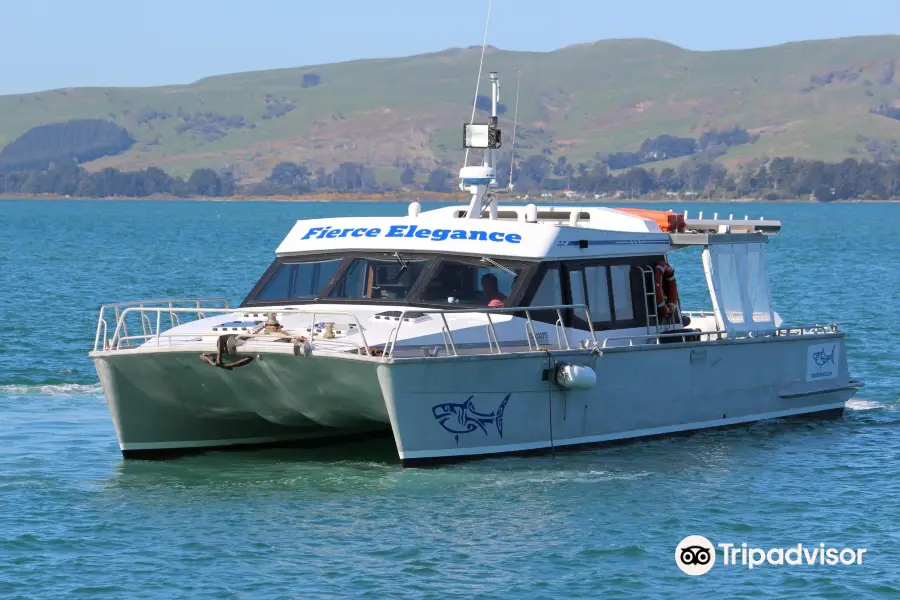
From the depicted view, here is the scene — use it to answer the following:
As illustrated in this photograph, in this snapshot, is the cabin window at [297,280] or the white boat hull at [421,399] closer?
the white boat hull at [421,399]

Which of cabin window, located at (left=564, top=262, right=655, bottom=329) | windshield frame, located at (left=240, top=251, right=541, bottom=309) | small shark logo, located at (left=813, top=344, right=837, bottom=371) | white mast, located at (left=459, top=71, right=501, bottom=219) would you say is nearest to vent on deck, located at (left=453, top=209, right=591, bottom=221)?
white mast, located at (left=459, top=71, right=501, bottom=219)

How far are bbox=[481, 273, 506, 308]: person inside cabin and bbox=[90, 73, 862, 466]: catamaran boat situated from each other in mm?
17

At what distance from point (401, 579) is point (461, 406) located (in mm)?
3685

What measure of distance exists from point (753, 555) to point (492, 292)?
16.7 ft

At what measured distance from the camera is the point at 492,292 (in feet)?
62.1

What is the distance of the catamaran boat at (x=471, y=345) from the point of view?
56.5ft

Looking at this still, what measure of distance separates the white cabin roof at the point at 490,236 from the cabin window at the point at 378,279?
0.62 feet

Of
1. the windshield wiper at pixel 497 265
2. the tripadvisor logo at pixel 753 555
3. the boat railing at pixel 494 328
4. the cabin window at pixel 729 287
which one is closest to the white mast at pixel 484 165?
the windshield wiper at pixel 497 265

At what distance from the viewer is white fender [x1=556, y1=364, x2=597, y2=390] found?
1797 centimetres

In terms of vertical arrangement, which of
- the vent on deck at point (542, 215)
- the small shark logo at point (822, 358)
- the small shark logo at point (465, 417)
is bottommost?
the small shark logo at point (822, 358)

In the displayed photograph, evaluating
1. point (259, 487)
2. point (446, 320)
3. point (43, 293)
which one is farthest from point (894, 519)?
point (43, 293)

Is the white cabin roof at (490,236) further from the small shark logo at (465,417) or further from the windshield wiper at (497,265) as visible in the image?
the small shark logo at (465,417)

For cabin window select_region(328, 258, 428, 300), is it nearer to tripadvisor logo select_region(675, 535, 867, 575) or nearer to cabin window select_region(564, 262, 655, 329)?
cabin window select_region(564, 262, 655, 329)

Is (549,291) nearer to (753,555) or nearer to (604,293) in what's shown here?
(604,293)
